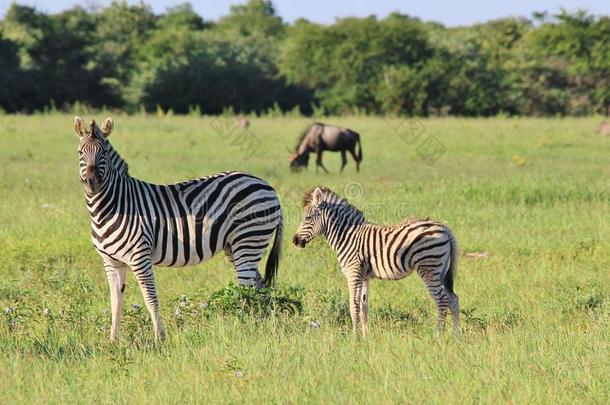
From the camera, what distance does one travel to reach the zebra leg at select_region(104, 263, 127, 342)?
24.0ft

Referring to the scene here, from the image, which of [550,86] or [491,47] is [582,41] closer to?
[550,86]

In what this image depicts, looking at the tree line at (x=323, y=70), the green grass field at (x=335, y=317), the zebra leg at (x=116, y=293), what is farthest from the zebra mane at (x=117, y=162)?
the tree line at (x=323, y=70)

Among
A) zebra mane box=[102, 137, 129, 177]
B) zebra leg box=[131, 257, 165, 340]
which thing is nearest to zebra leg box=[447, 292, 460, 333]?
zebra leg box=[131, 257, 165, 340]

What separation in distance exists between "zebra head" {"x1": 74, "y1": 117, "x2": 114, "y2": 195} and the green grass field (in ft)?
3.33

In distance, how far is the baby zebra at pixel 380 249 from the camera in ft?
24.2

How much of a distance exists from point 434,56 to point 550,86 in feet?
18.5

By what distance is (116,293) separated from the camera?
741cm

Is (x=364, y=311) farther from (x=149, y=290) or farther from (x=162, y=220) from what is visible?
(x=162, y=220)

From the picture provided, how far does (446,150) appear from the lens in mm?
24797

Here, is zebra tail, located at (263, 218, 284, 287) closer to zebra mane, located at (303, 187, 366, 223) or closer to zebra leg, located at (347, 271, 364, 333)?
zebra mane, located at (303, 187, 366, 223)

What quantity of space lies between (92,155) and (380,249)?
215 cm

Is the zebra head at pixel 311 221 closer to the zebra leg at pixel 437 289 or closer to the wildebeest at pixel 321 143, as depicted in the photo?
the zebra leg at pixel 437 289

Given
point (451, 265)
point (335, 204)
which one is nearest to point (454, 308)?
point (451, 265)

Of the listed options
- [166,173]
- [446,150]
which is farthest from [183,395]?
[446,150]
